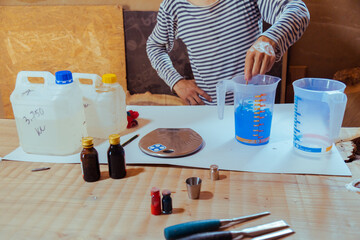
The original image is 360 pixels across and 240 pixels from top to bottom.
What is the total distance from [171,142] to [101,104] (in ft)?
0.84

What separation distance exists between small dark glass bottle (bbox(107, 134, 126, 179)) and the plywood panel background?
1711 millimetres

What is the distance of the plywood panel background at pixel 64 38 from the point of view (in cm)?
246

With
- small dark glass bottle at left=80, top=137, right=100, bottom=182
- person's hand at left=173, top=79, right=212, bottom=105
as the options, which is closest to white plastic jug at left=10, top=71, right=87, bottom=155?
small dark glass bottle at left=80, top=137, right=100, bottom=182

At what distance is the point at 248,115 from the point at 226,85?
0.12m

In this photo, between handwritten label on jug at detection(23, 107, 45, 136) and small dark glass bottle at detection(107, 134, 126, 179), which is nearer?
small dark glass bottle at detection(107, 134, 126, 179)

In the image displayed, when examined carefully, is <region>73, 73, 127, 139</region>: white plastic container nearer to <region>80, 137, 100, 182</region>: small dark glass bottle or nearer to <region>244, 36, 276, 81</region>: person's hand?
<region>80, 137, 100, 182</region>: small dark glass bottle

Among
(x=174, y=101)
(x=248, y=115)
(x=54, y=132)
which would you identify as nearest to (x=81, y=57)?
(x=174, y=101)

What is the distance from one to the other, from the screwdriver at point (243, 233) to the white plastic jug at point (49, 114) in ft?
1.74

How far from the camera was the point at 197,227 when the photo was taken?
26.3 inches

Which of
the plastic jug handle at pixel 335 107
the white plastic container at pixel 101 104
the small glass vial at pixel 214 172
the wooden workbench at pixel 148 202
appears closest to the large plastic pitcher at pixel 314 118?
the plastic jug handle at pixel 335 107

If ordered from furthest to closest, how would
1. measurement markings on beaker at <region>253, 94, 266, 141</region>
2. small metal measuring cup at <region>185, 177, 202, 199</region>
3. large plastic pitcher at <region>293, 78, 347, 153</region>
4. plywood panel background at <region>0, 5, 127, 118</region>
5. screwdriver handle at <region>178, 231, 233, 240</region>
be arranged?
plywood panel background at <region>0, 5, 127, 118</region> → measurement markings on beaker at <region>253, 94, 266, 141</region> → large plastic pitcher at <region>293, 78, 347, 153</region> → small metal measuring cup at <region>185, 177, 202, 199</region> → screwdriver handle at <region>178, 231, 233, 240</region>

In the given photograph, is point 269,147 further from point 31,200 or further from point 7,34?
point 7,34

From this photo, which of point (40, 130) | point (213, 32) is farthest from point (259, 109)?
Result: point (213, 32)

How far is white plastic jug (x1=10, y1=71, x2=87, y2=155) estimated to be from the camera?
98cm
